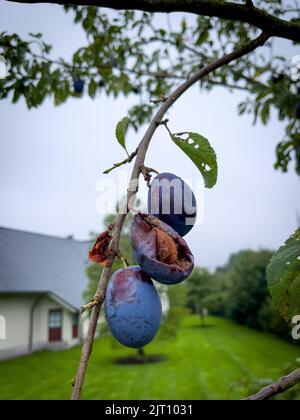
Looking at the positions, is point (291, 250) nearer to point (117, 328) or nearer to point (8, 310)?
point (117, 328)

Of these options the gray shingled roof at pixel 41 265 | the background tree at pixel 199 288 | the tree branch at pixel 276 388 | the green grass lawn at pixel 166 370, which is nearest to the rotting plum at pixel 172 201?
the tree branch at pixel 276 388

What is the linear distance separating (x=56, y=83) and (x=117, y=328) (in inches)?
97.2

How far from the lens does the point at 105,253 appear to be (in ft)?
2.55

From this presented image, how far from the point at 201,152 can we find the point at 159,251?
0.98 ft

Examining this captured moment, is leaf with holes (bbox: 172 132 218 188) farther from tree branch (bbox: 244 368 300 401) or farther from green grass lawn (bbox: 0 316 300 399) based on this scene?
green grass lawn (bbox: 0 316 300 399)

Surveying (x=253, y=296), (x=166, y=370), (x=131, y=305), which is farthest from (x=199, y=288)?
(x=131, y=305)

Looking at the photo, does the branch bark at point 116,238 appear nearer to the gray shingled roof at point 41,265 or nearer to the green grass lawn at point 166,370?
the green grass lawn at point 166,370

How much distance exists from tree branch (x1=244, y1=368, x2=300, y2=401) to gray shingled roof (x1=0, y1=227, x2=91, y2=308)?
655 inches

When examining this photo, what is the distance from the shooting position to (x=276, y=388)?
702mm

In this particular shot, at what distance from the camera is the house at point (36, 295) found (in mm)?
16062

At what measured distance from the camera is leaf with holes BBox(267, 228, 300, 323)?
87cm

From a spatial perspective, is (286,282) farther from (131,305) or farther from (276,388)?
(131,305)

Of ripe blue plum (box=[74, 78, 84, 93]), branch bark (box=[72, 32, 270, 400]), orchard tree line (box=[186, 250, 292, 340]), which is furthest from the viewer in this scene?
orchard tree line (box=[186, 250, 292, 340])

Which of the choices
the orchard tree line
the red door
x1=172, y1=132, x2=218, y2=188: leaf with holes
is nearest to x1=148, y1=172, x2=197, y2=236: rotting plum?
x1=172, y1=132, x2=218, y2=188: leaf with holes
